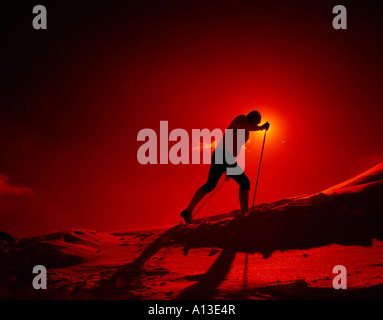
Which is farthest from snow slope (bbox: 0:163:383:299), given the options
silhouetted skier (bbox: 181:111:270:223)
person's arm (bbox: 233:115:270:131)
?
person's arm (bbox: 233:115:270:131)

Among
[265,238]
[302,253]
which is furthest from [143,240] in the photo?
[302,253]

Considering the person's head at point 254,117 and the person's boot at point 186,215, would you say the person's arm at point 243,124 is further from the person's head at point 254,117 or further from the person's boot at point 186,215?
the person's boot at point 186,215

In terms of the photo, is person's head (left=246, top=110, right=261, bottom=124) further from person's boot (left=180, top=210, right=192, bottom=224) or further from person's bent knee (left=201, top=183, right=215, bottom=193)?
person's boot (left=180, top=210, right=192, bottom=224)

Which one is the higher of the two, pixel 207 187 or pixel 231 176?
pixel 231 176

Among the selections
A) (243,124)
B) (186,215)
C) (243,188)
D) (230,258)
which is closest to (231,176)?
(243,188)

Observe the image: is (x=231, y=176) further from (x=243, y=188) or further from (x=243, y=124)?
(x=243, y=124)

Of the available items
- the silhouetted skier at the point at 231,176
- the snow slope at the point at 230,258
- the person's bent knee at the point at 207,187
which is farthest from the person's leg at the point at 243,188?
the person's bent knee at the point at 207,187

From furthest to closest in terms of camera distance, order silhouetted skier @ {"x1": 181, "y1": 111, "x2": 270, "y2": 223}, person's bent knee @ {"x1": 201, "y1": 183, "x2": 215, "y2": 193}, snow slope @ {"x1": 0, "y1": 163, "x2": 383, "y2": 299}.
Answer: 1. person's bent knee @ {"x1": 201, "y1": 183, "x2": 215, "y2": 193}
2. silhouetted skier @ {"x1": 181, "y1": 111, "x2": 270, "y2": 223}
3. snow slope @ {"x1": 0, "y1": 163, "x2": 383, "y2": 299}

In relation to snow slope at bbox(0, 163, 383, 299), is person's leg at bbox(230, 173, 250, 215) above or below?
above

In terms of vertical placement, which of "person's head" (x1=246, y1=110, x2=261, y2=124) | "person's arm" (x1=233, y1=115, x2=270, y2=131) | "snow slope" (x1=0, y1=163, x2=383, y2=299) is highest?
"person's head" (x1=246, y1=110, x2=261, y2=124)

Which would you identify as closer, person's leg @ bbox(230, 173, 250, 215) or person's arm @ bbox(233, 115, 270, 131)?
person's arm @ bbox(233, 115, 270, 131)

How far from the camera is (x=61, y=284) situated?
3.10 metres

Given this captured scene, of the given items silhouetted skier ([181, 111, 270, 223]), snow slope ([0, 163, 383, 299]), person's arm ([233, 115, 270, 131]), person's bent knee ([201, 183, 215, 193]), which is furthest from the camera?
person's bent knee ([201, 183, 215, 193])
